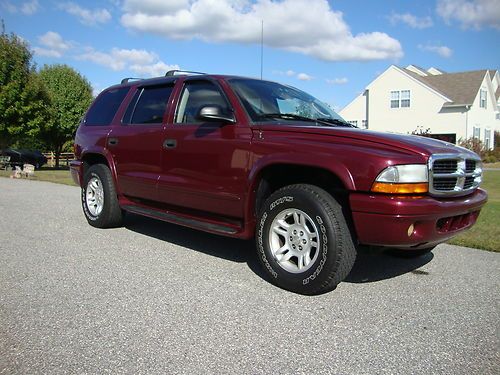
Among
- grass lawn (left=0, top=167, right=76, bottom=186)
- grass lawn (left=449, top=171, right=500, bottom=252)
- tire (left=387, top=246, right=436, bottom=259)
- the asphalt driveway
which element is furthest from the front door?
grass lawn (left=0, top=167, right=76, bottom=186)

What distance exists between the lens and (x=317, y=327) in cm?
315

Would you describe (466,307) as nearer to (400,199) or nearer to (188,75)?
(400,199)

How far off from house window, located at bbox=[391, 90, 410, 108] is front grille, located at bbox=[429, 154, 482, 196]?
3153 cm

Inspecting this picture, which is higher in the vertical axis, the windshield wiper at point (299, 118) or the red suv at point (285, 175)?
the windshield wiper at point (299, 118)

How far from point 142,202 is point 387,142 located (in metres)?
3.24

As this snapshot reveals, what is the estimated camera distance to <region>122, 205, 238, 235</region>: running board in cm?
436

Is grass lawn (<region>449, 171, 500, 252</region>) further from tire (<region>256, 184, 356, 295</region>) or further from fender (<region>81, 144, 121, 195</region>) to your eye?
fender (<region>81, 144, 121, 195</region>)

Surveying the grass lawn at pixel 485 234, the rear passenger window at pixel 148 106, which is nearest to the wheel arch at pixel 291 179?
the rear passenger window at pixel 148 106

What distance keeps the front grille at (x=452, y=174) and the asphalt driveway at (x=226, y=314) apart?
2.99ft

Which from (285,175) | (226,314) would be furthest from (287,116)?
(226,314)

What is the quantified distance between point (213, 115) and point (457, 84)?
3474 cm

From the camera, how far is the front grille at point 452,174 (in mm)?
3461

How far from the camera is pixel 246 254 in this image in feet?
16.8

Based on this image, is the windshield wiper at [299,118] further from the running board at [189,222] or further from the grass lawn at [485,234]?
the grass lawn at [485,234]
